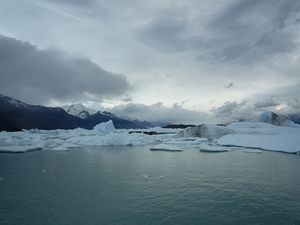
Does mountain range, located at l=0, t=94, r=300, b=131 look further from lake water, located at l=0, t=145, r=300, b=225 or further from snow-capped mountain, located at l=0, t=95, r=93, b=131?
lake water, located at l=0, t=145, r=300, b=225

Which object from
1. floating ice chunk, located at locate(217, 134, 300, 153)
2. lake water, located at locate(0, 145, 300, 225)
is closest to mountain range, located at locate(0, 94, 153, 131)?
floating ice chunk, located at locate(217, 134, 300, 153)

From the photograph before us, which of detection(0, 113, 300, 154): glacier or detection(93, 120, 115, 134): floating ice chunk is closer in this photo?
detection(0, 113, 300, 154): glacier

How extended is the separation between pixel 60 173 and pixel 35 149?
1187 centimetres

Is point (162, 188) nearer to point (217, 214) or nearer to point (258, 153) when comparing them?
point (217, 214)

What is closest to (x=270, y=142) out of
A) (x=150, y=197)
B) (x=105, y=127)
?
(x=150, y=197)

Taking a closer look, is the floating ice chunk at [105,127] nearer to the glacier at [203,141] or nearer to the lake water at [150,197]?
the glacier at [203,141]

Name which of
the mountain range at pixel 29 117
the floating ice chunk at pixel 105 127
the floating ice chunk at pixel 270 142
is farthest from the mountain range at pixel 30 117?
the floating ice chunk at pixel 270 142

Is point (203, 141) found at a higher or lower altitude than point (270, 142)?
lower

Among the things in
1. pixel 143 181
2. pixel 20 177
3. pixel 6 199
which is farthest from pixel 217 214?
pixel 20 177

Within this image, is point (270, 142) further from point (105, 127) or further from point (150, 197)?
point (105, 127)

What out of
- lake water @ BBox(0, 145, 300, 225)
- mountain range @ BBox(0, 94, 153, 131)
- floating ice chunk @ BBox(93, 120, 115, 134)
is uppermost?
mountain range @ BBox(0, 94, 153, 131)

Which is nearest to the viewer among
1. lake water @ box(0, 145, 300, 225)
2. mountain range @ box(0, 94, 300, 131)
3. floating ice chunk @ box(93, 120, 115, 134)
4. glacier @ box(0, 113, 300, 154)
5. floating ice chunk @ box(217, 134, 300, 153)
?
lake water @ box(0, 145, 300, 225)

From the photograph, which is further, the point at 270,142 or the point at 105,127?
the point at 105,127

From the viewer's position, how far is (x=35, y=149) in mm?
18719
